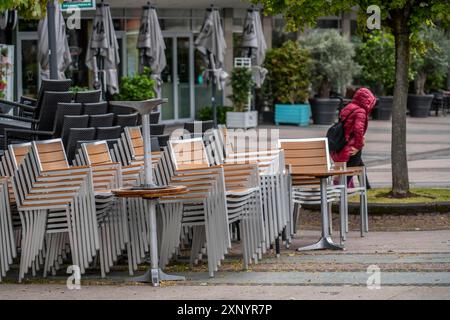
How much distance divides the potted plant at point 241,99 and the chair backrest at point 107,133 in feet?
49.3

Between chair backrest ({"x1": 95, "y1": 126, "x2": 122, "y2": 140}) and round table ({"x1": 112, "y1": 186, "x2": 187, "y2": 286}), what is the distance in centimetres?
527

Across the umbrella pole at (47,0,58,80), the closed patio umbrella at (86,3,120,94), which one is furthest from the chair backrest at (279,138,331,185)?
the closed patio umbrella at (86,3,120,94)

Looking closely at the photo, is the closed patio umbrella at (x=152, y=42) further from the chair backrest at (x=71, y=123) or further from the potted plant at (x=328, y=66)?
the chair backrest at (x=71, y=123)

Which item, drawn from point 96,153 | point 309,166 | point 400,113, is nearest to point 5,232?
point 96,153

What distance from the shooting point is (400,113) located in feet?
49.6

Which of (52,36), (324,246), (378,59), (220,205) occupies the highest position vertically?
(52,36)

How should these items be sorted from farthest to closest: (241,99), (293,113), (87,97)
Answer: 1. (293,113)
2. (241,99)
3. (87,97)

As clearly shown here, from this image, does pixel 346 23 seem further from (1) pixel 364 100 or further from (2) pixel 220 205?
(2) pixel 220 205

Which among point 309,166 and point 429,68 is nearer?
point 309,166

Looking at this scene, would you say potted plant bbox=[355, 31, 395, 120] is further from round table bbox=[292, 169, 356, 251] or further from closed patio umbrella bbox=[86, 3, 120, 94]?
round table bbox=[292, 169, 356, 251]

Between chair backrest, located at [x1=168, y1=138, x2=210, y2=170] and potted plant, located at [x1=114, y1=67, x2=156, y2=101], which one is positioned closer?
chair backrest, located at [x1=168, y1=138, x2=210, y2=170]

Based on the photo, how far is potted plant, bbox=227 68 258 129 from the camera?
30.3 m

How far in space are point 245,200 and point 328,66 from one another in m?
23.1
